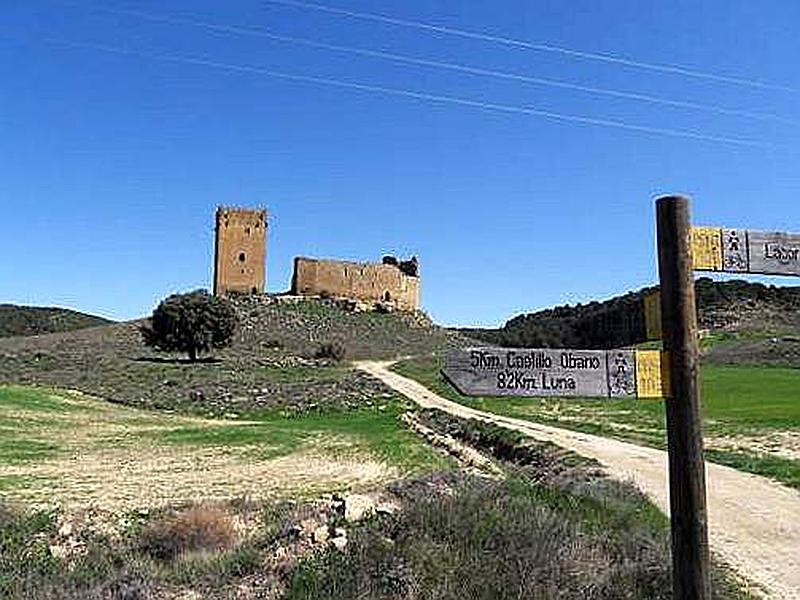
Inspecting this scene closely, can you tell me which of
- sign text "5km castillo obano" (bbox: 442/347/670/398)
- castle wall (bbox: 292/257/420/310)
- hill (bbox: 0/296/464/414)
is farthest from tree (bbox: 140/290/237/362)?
sign text "5km castillo obano" (bbox: 442/347/670/398)

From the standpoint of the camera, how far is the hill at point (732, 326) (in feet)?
210

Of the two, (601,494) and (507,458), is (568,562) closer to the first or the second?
(601,494)

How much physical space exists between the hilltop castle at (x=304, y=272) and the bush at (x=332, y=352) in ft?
75.5

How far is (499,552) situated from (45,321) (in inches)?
5501

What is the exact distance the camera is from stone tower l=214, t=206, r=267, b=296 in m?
95.9

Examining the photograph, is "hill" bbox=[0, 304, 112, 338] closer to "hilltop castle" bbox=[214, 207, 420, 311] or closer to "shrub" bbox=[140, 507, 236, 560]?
"hilltop castle" bbox=[214, 207, 420, 311]

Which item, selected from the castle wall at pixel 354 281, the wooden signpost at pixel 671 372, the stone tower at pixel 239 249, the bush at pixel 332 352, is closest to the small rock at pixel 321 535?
the wooden signpost at pixel 671 372

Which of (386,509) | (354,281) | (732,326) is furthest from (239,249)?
(386,509)

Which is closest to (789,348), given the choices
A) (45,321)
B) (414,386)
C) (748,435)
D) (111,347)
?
(414,386)

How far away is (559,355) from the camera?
531 centimetres

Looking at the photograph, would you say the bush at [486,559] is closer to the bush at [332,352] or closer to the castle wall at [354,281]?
the bush at [332,352]

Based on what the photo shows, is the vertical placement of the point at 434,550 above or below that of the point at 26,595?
above

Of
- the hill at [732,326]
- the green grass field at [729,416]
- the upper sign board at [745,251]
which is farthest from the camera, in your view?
the hill at [732,326]

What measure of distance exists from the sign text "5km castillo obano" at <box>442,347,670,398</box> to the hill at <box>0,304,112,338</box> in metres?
128
